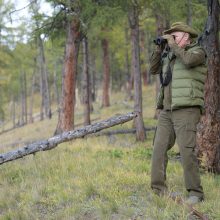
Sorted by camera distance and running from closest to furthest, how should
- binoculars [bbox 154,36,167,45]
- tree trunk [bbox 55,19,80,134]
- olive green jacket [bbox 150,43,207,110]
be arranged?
olive green jacket [bbox 150,43,207,110] < binoculars [bbox 154,36,167,45] < tree trunk [bbox 55,19,80,134]

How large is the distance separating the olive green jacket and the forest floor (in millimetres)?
1340

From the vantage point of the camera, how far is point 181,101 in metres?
5.91

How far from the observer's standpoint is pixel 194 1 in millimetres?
14445

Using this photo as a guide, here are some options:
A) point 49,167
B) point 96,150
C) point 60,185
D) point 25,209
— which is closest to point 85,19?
point 96,150

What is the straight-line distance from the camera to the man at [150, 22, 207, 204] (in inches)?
233

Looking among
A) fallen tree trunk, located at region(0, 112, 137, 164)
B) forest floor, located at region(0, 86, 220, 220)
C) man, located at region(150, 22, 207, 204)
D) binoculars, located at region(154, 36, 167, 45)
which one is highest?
binoculars, located at region(154, 36, 167, 45)

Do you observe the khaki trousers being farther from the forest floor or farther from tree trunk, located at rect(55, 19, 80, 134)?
tree trunk, located at rect(55, 19, 80, 134)

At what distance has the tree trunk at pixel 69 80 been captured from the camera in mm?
15844

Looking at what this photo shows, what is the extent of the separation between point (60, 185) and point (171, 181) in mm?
1833

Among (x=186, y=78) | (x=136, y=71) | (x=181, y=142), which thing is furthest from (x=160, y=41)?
(x=136, y=71)

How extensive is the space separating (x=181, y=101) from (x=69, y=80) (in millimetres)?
10591

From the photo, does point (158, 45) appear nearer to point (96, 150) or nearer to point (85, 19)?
point (96, 150)

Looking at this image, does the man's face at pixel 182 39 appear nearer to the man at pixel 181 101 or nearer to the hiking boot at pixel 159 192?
the man at pixel 181 101

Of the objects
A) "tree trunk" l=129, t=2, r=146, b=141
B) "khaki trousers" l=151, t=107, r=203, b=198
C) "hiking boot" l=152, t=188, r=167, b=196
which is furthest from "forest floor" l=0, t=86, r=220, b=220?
Result: "tree trunk" l=129, t=2, r=146, b=141
